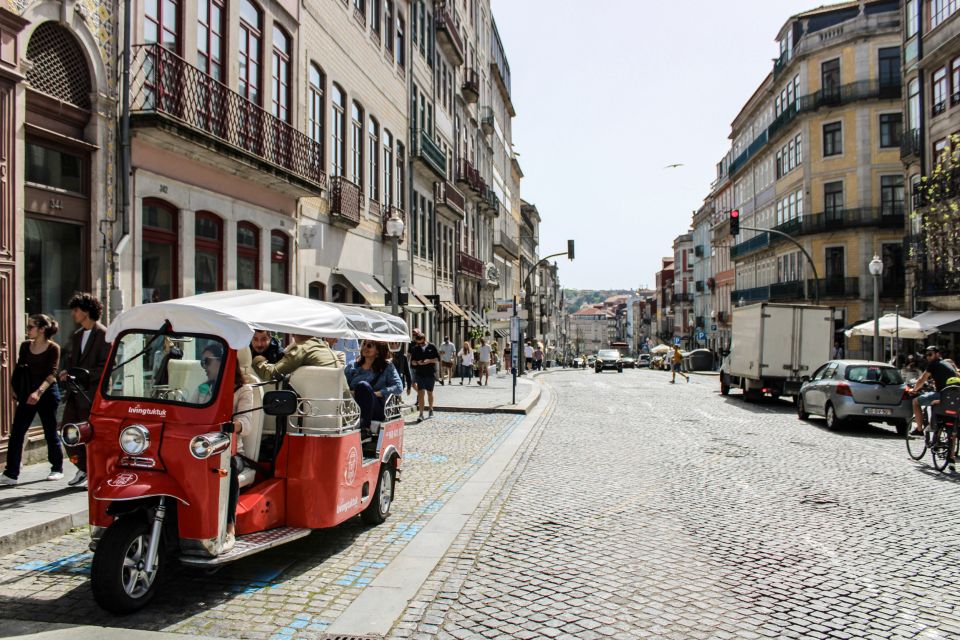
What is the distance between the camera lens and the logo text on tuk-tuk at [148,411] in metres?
5.35

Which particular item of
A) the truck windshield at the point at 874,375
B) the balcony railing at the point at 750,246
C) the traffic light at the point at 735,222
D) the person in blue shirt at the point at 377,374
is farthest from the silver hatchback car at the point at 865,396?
the balcony railing at the point at 750,246

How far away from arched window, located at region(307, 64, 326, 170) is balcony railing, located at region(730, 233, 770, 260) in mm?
40512

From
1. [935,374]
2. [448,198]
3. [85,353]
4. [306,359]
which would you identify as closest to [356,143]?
[448,198]

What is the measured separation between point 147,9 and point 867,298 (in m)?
41.0

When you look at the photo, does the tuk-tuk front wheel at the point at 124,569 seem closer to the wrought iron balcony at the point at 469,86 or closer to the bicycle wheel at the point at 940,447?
the bicycle wheel at the point at 940,447

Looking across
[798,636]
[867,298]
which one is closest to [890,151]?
[867,298]

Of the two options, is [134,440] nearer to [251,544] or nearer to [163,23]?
[251,544]

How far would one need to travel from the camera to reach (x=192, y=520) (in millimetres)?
5246

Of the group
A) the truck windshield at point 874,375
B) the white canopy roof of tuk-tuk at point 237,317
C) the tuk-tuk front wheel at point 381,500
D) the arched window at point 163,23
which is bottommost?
the tuk-tuk front wheel at point 381,500

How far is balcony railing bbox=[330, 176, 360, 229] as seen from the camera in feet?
70.8

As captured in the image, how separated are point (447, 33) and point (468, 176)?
29.5 feet

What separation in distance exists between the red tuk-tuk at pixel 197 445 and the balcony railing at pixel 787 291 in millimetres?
45420

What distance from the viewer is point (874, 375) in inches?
657

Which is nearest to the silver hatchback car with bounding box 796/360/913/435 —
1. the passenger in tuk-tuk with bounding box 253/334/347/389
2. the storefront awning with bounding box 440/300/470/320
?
the passenger in tuk-tuk with bounding box 253/334/347/389
